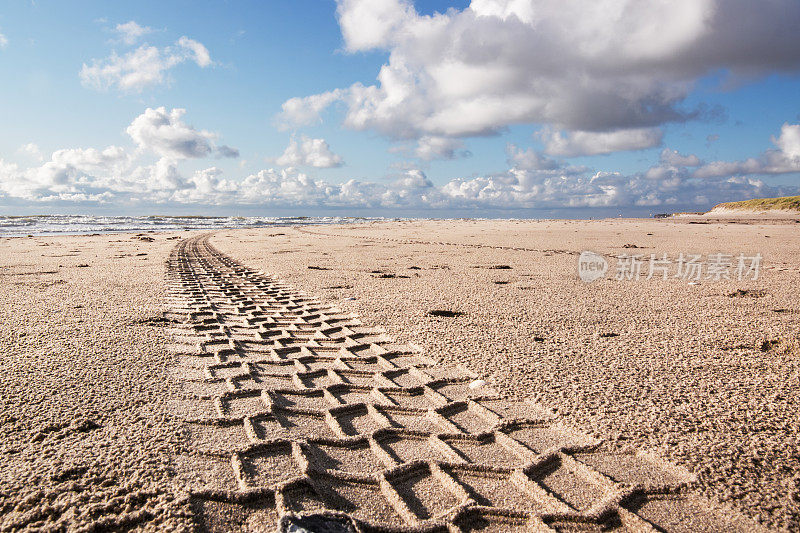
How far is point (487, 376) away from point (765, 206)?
202 feet

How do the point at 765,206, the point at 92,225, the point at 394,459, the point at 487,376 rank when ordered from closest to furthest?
the point at 394,459 → the point at 487,376 → the point at 92,225 → the point at 765,206

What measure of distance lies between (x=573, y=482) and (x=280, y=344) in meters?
2.88

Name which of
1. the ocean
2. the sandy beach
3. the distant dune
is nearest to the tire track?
the sandy beach

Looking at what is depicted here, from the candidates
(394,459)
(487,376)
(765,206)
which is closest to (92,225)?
(487,376)

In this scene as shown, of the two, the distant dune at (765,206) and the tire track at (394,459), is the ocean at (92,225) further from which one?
the distant dune at (765,206)

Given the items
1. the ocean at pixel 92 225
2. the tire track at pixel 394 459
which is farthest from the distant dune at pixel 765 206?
the tire track at pixel 394 459

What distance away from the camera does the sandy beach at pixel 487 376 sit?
1.92m

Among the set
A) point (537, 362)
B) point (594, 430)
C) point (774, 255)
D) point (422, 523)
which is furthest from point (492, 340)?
point (774, 255)

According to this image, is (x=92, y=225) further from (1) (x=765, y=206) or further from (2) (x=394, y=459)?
(1) (x=765, y=206)

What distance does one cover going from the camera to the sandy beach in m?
1.92

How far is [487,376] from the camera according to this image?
133 inches

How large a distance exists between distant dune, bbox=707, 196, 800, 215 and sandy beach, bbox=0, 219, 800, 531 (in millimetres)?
49379

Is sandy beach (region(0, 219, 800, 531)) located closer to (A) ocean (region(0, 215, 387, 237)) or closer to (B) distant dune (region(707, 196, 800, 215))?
(A) ocean (region(0, 215, 387, 237))

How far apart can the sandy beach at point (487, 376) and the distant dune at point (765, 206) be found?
49.4 metres
